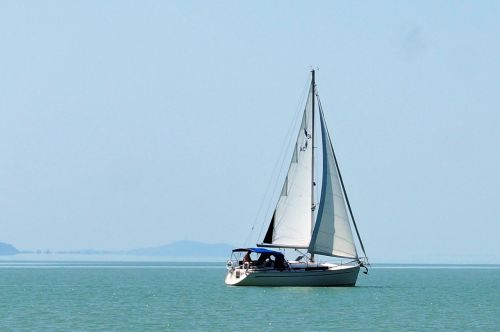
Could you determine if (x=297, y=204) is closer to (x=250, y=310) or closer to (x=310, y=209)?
(x=310, y=209)

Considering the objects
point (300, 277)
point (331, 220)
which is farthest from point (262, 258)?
point (331, 220)

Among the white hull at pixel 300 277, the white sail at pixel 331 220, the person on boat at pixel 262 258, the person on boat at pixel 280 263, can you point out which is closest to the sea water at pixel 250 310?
the white hull at pixel 300 277

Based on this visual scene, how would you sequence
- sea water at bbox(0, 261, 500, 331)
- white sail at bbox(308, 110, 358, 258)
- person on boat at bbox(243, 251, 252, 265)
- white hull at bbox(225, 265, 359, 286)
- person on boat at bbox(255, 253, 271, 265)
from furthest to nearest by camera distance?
person on boat at bbox(243, 251, 252, 265)
person on boat at bbox(255, 253, 271, 265)
white sail at bbox(308, 110, 358, 258)
white hull at bbox(225, 265, 359, 286)
sea water at bbox(0, 261, 500, 331)

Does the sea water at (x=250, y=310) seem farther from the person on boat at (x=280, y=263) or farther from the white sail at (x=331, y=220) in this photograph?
the white sail at (x=331, y=220)

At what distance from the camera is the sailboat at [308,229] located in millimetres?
83938

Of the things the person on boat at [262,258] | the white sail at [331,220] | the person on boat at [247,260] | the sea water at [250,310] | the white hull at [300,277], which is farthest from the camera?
the person on boat at [247,260]

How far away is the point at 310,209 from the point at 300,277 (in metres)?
5.42

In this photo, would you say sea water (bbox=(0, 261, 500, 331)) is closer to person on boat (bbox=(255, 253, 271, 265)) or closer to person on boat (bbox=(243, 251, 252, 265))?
person on boat (bbox=(255, 253, 271, 265))

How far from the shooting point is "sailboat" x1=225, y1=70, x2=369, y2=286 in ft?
275

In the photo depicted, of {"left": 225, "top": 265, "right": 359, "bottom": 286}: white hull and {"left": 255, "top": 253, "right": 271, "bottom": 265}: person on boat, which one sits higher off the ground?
{"left": 255, "top": 253, "right": 271, "bottom": 265}: person on boat

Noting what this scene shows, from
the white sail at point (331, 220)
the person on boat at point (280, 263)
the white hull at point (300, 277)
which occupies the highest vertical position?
the white sail at point (331, 220)

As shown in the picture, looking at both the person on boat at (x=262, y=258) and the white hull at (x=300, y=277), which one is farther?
the person on boat at (x=262, y=258)

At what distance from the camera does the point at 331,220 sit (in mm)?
84188

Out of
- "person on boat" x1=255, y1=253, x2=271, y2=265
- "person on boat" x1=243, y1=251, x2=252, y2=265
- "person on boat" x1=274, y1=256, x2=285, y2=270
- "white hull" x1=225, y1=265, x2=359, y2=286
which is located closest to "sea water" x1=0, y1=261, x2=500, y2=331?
"white hull" x1=225, y1=265, x2=359, y2=286
